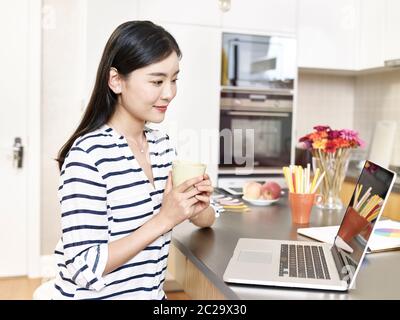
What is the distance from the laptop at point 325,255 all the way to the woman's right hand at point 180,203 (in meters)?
0.16

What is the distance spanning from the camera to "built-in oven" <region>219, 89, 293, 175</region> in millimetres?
3143

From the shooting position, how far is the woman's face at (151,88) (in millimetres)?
1072

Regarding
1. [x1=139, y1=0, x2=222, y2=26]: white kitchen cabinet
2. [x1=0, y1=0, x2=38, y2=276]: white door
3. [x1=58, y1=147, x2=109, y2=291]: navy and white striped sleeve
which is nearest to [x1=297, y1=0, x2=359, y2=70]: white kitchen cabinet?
[x1=139, y1=0, x2=222, y2=26]: white kitchen cabinet

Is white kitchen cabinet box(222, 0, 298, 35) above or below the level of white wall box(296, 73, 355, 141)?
above

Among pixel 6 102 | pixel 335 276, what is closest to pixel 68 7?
pixel 6 102

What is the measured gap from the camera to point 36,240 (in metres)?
3.24

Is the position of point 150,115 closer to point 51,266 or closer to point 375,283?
point 375,283

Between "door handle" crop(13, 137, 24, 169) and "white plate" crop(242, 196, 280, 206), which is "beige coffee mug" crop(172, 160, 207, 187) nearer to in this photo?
"white plate" crop(242, 196, 280, 206)

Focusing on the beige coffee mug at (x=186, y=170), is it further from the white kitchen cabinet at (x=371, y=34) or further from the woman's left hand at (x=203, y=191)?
the white kitchen cabinet at (x=371, y=34)

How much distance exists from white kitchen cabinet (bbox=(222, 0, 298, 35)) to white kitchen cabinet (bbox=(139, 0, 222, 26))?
9cm

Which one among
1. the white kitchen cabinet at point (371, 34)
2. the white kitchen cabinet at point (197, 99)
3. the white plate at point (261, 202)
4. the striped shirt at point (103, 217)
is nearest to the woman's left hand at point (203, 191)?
the striped shirt at point (103, 217)
